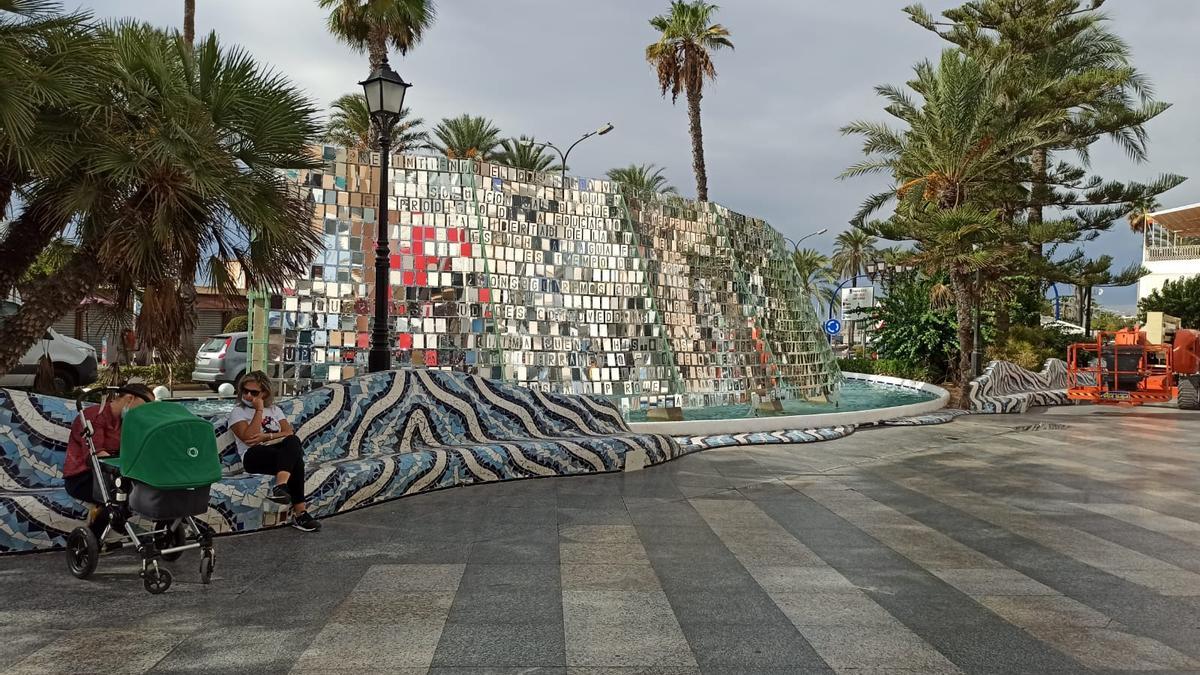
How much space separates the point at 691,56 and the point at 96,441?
110 ft

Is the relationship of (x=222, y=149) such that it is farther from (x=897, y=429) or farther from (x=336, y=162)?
(x=897, y=429)

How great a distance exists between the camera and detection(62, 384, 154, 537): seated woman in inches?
220

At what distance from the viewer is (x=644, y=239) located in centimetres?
1460

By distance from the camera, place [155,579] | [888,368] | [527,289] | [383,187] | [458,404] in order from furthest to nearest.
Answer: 1. [888,368]
2. [527,289]
3. [383,187]
4. [458,404]
5. [155,579]

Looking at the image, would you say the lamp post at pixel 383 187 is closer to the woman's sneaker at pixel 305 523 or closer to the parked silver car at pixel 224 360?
the woman's sneaker at pixel 305 523

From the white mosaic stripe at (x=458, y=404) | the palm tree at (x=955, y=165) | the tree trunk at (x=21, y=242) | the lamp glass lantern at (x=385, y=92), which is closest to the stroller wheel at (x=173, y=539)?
the white mosaic stripe at (x=458, y=404)

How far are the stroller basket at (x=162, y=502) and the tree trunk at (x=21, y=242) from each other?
4201 mm

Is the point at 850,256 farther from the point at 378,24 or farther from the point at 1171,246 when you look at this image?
the point at 378,24

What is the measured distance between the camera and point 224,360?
20906mm

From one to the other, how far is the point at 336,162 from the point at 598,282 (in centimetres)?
442

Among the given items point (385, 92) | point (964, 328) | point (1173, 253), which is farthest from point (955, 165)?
point (1173, 253)

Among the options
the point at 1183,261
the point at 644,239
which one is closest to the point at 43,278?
the point at 644,239

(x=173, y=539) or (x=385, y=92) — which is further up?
(x=385, y=92)

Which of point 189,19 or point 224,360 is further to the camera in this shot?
point 189,19
